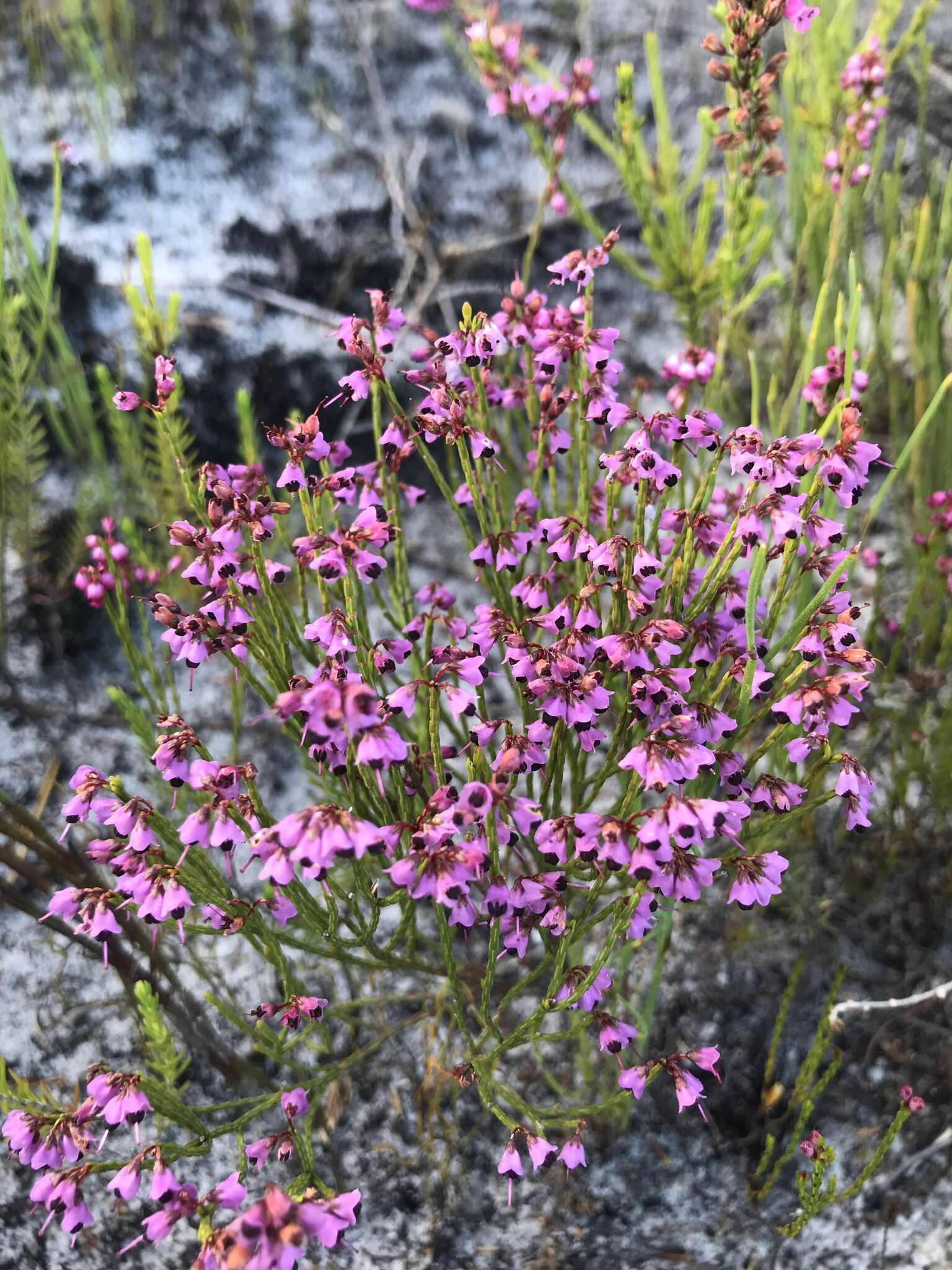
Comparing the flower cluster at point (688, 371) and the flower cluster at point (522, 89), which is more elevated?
the flower cluster at point (522, 89)

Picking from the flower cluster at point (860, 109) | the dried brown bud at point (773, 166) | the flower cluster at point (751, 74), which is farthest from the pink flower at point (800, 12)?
the flower cluster at point (860, 109)

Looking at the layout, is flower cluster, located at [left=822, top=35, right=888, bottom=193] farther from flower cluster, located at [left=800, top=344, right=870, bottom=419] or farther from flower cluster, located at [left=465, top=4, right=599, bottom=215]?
flower cluster, located at [left=800, top=344, right=870, bottom=419]

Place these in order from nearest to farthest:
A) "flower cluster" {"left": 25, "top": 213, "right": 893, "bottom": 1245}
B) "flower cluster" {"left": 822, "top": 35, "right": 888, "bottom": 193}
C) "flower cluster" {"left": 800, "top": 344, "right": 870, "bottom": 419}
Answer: "flower cluster" {"left": 25, "top": 213, "right": 893, "bottom": 1245} → "flower cluster" {"left": 800, "top": 344, "right": 870, "bottom": 419} → "flower cluster" {"left": 822, "top": 35, "right": 888, "bottom": 193}

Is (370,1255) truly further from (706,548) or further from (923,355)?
(923,355)

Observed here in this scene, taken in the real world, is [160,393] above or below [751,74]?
below

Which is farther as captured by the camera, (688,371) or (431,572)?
(431,572)

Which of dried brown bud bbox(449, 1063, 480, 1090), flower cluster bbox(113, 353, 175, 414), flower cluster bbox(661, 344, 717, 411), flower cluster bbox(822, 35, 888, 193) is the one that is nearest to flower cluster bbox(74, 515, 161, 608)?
flower cluster bbox(113, 353, 175, 414)

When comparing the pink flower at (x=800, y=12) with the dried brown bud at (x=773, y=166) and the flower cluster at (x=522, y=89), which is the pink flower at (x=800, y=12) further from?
the flower cluster at (x=522, y=89)

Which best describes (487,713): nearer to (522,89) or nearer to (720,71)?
(720,71)

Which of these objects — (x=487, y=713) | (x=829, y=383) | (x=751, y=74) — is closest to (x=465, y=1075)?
(x=487, y=713)

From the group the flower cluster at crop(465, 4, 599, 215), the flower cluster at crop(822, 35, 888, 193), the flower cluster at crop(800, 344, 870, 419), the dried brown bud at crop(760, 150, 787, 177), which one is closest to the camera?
the flower cluster at crop(800, 344, 870, 419)

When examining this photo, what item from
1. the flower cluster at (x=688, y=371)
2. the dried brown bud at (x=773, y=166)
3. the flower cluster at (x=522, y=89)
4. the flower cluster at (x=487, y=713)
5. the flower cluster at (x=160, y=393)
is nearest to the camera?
the flower cluster at (x=487, y=713)

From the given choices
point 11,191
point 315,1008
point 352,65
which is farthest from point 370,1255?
point 352,65
